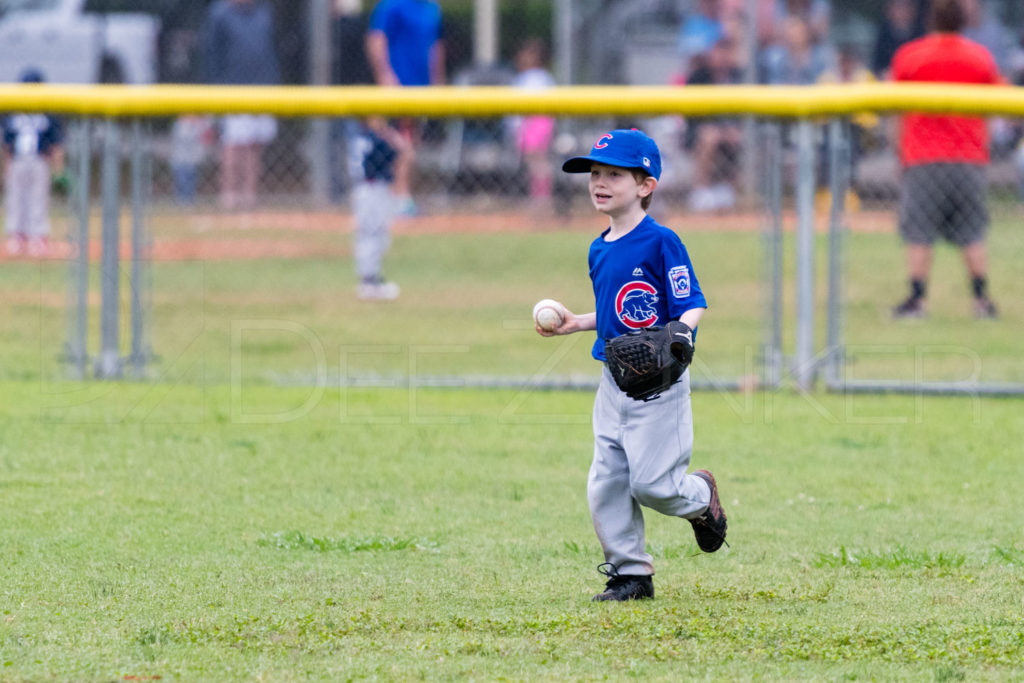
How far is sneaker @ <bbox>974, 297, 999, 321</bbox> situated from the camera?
394 inches

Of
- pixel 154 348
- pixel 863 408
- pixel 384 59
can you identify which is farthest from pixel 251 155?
pixel 863 408

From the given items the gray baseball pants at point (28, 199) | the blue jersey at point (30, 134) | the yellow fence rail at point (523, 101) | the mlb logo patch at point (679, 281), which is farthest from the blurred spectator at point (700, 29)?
the mlb logo patch at point (679, 281)

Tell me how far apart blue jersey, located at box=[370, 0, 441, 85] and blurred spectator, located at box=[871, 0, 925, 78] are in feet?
15.0

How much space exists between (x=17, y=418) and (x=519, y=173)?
6720mm

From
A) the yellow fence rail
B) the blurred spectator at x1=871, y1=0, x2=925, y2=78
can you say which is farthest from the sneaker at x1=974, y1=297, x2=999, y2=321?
the blurred spectator at x1=871, y1=0, x2=925, y2=78

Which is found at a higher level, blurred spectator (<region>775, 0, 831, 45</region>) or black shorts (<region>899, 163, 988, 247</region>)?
blurred spectator (<region>775, 0, 831, 45</region>)

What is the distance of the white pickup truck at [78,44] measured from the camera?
15.7m

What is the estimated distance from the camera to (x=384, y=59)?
11875mm

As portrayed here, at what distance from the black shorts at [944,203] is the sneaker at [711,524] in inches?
210

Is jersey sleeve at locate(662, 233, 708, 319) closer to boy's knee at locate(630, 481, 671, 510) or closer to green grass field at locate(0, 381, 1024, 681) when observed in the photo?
boy's knee at locate(630, 481, 671, 510)

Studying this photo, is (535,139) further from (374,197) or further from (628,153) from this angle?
(628,153)

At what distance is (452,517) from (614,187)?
155cm

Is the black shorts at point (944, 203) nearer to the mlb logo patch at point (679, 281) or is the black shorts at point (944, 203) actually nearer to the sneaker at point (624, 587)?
the mlb logo patch at point (679, 281)

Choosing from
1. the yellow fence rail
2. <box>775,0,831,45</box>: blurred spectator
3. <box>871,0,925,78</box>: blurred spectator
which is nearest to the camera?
the yellow fence rail
